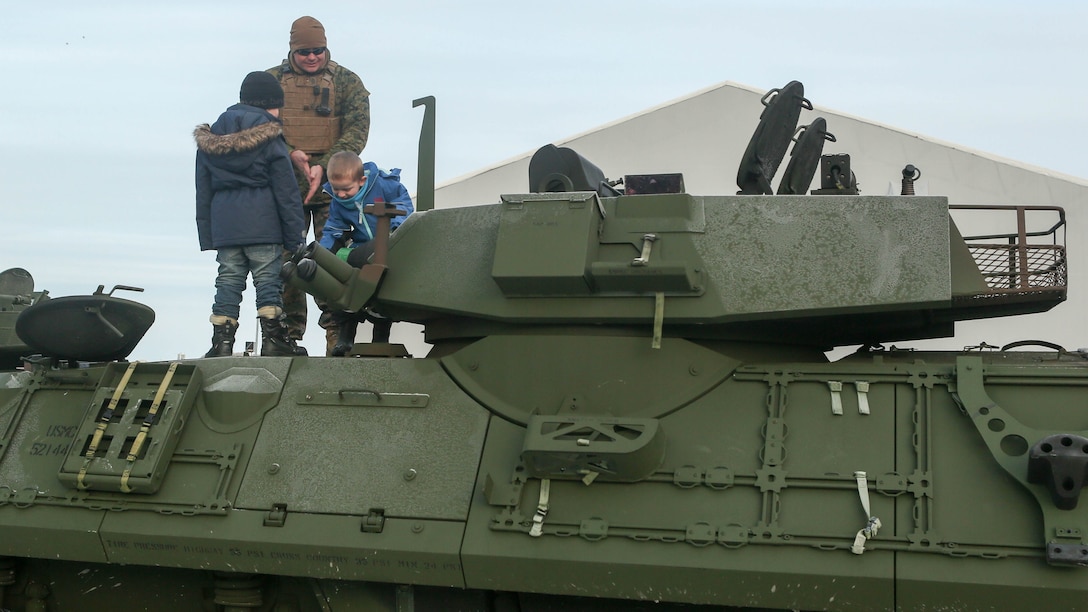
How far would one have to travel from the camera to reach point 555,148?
24.1 ft

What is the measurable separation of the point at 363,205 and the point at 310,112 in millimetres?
1499

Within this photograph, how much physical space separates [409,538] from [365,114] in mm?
4552

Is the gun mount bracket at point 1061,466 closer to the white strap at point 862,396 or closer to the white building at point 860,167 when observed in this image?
the white strap at point 862,396

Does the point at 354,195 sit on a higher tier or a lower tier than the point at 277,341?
higher

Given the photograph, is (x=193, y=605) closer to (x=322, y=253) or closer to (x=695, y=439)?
(x=322, y=253)

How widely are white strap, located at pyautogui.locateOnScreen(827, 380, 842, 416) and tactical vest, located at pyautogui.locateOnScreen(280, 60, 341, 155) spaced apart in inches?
201

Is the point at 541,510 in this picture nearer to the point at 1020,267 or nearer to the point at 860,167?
the point at 1020,267

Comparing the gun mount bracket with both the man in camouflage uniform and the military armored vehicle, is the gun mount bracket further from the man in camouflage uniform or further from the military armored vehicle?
the man in camouflage uniform

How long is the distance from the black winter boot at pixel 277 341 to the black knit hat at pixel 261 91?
1.61 metres

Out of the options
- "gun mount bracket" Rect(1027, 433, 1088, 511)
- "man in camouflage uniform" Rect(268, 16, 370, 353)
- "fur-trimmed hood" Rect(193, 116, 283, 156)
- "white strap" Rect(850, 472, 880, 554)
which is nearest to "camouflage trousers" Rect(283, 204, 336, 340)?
"man in camouflage uniform" Rect(268, 16, 370, 353)

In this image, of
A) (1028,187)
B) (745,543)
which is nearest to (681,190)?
(745,543)

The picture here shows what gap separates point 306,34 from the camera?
9.54 m

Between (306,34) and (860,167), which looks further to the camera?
(860,167)

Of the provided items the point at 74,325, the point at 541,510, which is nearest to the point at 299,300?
the point at 74,325
